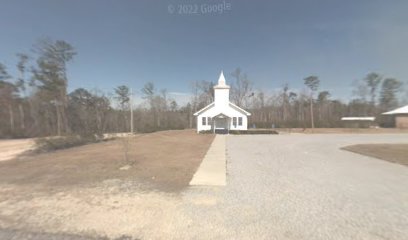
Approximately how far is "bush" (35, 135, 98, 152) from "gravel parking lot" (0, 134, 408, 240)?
1207cm

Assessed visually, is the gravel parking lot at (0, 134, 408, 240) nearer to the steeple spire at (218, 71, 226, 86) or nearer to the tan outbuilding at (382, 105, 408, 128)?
the steeple spire at (218, 71, 226, 86)

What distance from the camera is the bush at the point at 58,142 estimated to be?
1859 centimetres

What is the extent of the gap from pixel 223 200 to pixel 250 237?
2.09 metres

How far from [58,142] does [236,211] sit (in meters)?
17.5

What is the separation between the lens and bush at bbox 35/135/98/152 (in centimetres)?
1859

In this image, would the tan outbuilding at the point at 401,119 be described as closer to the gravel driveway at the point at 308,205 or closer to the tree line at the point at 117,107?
the tree line at the point at 117,107

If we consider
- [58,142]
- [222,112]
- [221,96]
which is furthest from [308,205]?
[221,96]

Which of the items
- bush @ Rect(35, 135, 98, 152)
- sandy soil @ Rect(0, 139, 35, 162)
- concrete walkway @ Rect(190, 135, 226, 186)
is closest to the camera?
concrete walkway @ Rect(190, 135, 226, 186)

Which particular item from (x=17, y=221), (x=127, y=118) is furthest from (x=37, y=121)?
(x=17, y=221)

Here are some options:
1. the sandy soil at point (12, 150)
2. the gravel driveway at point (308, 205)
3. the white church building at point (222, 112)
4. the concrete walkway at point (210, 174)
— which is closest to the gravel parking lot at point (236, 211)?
the gravel driveway at point (308, 205)

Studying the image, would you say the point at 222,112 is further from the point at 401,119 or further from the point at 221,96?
the point at 401,119

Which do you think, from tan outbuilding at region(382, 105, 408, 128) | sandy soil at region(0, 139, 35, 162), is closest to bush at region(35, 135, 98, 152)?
sandy soil at region(0, 139, 35, 162)

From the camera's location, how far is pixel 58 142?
19.8 m

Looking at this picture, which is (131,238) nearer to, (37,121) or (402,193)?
(402,193)
